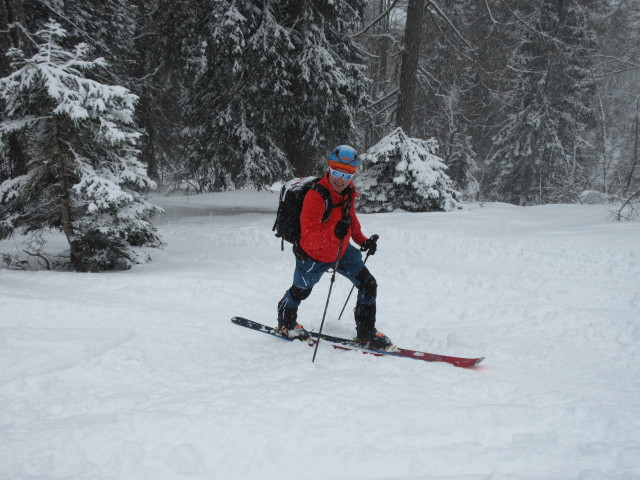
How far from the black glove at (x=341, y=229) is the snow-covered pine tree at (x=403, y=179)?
730cm

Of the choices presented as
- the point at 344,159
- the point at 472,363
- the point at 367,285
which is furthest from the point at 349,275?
the point at 472,363

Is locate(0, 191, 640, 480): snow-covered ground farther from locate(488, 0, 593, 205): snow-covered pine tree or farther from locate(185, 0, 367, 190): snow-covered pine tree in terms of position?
locate(488, 0, 593, 205): snow-covered pine tree

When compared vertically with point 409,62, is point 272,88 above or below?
below

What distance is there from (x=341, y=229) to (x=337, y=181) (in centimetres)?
49

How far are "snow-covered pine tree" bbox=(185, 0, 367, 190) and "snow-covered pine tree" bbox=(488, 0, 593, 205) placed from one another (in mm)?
13502

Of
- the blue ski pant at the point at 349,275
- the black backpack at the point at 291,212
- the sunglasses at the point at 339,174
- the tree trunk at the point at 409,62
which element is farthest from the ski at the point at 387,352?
the tree trunk at the point at 409,62

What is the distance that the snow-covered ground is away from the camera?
2422 mm

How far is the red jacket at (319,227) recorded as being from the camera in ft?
12.5

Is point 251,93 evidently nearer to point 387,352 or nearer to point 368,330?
point 368,330

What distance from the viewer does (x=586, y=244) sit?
708cm

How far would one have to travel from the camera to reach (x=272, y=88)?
12250 mm

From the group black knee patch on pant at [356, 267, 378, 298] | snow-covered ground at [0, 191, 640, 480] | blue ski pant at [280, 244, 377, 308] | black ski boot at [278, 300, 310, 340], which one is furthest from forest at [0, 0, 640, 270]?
black knee patch on pant at [356, 267, 378, 298]

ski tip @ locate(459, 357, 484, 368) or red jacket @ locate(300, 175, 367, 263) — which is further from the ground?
red jacket @ locate(300, 175, 367, 263)

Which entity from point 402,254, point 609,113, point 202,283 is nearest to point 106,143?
point 202,283
